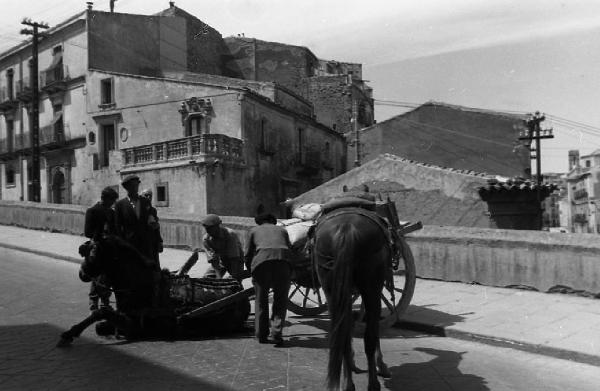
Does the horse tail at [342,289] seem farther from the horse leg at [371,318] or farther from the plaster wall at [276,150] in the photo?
the plaster wall at [276,150]

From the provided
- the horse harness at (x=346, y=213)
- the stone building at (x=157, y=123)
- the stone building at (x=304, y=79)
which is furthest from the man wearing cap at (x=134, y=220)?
the stone building at (x=304, y=79)

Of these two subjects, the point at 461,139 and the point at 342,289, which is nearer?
the point at 342,289

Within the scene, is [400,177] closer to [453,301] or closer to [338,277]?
[453,301]

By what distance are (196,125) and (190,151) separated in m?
4.23

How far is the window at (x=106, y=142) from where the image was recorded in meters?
33.6

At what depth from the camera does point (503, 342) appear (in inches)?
245

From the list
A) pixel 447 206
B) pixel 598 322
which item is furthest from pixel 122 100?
pixel 598 322

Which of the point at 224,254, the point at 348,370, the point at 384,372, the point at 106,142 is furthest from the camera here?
the point at 106,142

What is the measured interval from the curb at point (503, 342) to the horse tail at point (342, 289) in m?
2.65

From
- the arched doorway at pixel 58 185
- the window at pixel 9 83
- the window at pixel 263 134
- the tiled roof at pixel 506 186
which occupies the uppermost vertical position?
the window at pixel 9 83

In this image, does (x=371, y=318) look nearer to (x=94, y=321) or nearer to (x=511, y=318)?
(x=511, y=318)

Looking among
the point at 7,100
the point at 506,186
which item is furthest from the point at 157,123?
the point at 506,186

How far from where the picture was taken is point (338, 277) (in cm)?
455

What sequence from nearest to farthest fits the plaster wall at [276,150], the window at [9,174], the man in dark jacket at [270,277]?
the man in dark jacket at [270,277]
the plaster wall at [276,150]
the window at [9,174]
